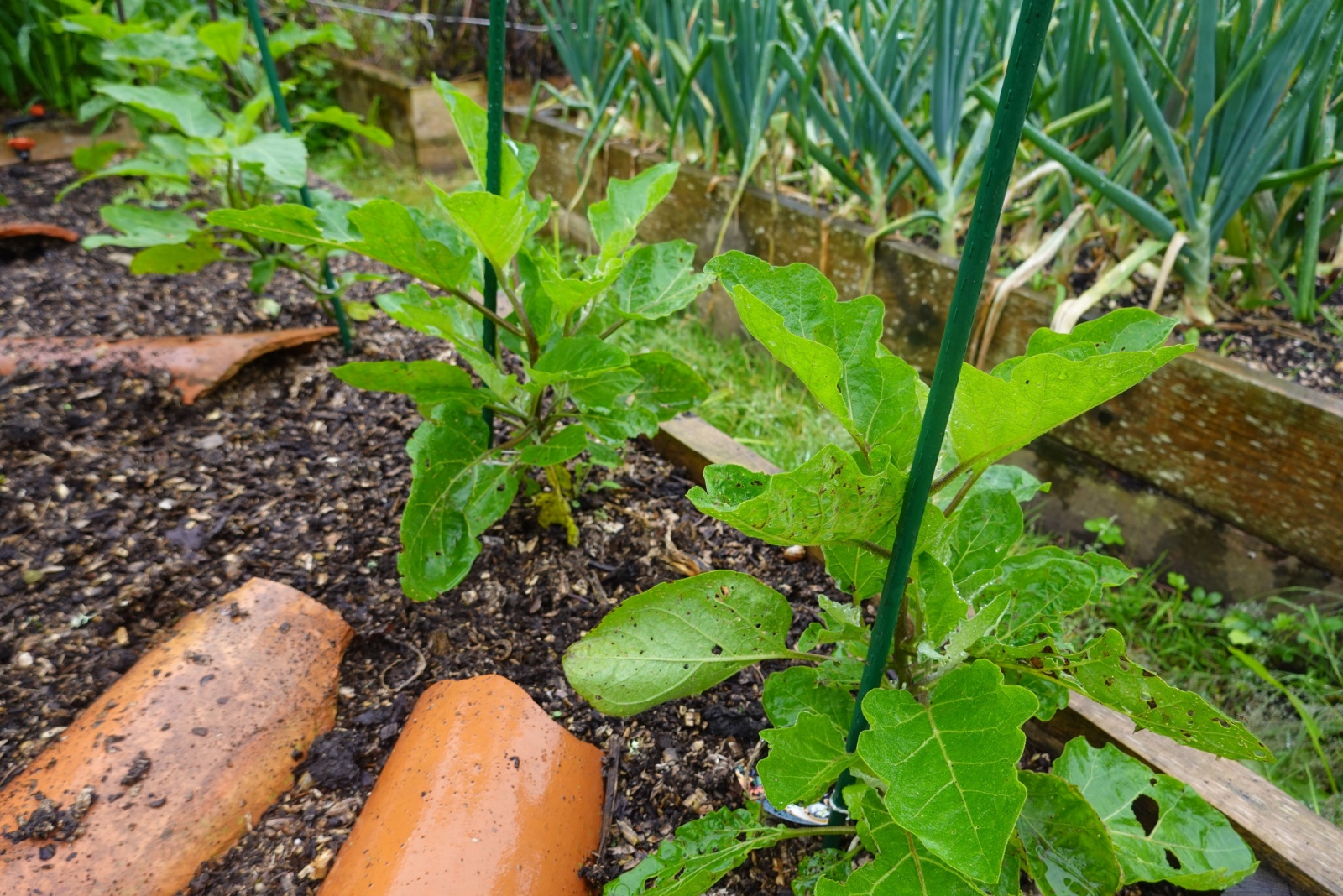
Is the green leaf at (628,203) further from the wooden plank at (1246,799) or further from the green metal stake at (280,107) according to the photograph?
the wooden plank at (1246,799)

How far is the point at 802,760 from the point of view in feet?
2.37

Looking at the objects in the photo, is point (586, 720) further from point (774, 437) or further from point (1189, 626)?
point (1189, 626)

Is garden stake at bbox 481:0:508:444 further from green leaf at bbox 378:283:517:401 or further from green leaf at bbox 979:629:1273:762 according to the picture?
green leaf at bbox 979:629:1273:762

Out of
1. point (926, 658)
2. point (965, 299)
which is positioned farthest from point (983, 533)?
point (965, 299)

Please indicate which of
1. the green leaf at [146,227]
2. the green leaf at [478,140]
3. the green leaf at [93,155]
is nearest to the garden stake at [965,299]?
the green leaf at [478,140]

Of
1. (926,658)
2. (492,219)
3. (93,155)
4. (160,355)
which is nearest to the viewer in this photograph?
(926,658)

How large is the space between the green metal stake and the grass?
0.89 m

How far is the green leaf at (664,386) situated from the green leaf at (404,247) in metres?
0.28

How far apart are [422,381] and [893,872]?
805 mm

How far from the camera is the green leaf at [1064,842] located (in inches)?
28.4

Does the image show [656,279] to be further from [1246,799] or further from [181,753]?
[1246,799]

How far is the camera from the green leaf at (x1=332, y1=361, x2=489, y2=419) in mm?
1033

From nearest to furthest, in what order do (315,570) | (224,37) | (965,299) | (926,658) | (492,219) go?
(965,299) → (926,658) → (492,219) → (315,570) → (224,37)

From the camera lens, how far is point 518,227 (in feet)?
3.04
